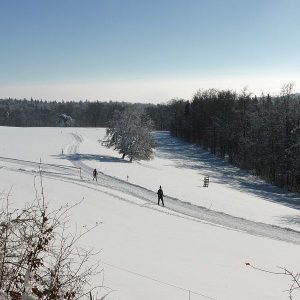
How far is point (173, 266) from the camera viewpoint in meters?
14.0

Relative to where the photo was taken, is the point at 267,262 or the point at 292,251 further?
the point at 292,251

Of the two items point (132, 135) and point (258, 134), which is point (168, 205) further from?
point (258, 134)

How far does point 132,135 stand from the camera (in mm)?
53312

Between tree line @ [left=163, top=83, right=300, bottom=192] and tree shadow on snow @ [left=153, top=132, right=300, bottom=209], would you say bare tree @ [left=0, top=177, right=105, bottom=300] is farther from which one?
tree line @ [left=163, top=83, right=300, bottom=192]

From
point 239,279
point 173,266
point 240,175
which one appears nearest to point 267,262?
point 239,279

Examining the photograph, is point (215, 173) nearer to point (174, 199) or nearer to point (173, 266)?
point (174, 199)

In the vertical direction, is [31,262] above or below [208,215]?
above

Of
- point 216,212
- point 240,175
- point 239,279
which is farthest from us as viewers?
point 240,175

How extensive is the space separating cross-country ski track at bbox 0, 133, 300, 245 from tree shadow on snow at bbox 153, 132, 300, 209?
11.2 m

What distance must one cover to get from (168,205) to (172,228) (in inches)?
341

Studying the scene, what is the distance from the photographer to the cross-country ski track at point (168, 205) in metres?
25.4

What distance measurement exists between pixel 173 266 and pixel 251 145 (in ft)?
161

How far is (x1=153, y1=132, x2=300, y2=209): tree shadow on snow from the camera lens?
45219mm

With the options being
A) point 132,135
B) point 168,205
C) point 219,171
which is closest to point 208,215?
point 168,205
